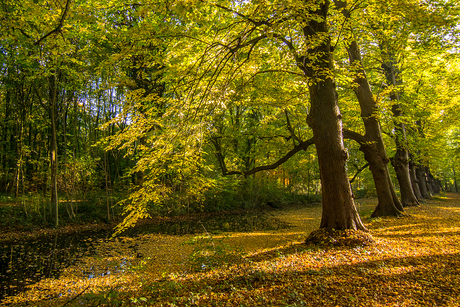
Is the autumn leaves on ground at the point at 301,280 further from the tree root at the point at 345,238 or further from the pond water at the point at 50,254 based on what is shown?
the pond water at the point at 50,254

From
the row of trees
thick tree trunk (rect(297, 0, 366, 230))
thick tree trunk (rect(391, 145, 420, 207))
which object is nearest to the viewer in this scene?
the row of trees

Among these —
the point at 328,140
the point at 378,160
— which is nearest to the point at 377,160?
the point at 378,160

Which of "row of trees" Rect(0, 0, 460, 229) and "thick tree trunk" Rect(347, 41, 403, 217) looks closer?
"row of trees" Rect(0, 0, 460, 229)

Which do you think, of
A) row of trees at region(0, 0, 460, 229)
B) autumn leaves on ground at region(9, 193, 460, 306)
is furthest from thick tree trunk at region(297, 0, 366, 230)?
autumn leaves on ground at region(9, 193, 460, 306)

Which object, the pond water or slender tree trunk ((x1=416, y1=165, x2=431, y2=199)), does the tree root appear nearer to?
the pond water

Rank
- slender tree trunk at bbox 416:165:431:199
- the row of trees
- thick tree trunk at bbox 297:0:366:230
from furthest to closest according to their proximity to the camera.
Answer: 1. slender tree trunk at bbox 416:165:431:199
2. thick tree trunk at bbox 297:0:366:230
3. the row of trees

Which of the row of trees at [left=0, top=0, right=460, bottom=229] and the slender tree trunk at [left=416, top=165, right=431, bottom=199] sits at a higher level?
the row of trees at [left=0, top=0, right=460, bottom=229]

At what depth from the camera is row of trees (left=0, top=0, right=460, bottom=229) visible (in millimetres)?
4562

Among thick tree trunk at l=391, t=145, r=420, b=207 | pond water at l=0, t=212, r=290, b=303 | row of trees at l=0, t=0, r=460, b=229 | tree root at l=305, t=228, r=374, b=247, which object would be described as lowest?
pond water at l=0, t=212, r=290, b=303

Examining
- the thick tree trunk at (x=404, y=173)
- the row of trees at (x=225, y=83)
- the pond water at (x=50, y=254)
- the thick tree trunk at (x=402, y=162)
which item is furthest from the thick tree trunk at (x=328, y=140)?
the thick tree trunk at (x=404, y=173)

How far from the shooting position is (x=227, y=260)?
508 cm

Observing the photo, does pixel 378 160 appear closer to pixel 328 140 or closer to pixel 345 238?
pixel 328 140

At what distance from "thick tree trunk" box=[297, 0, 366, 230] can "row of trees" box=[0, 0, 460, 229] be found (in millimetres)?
25

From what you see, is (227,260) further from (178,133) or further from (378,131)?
(378,131)
